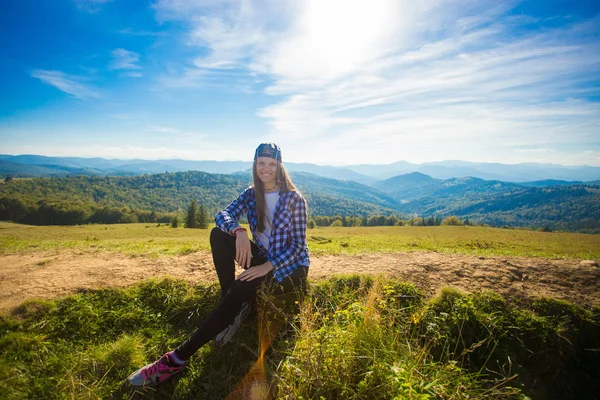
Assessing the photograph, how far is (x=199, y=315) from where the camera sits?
477cm

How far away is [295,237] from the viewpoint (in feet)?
14.1

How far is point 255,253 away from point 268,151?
183 cm

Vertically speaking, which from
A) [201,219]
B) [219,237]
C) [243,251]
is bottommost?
[201,219]

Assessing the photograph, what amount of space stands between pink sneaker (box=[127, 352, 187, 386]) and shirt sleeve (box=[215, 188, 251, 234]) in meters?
1.96

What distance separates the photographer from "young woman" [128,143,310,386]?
11.0 ft

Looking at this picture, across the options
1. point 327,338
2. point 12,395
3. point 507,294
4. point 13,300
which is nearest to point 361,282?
point 327,338

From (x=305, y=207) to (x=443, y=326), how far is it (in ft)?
9.52

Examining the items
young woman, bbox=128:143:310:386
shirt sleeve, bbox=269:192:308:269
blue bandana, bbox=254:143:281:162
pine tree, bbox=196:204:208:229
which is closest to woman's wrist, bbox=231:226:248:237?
young woman, bbox=128:143:310:386

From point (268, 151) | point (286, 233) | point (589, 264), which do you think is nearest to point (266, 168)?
point (268, 151)

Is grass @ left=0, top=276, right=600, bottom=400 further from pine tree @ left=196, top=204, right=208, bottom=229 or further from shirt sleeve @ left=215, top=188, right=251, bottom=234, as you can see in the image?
Result: pine tree @ left=196, top=204, right=208, bottom=229

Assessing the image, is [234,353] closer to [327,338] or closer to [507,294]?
[327,338]

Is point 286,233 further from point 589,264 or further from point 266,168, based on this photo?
point 589,264

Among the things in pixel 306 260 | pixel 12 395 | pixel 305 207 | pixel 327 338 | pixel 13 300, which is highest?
pixel 305 207

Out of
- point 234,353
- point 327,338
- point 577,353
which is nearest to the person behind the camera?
point 327,338
